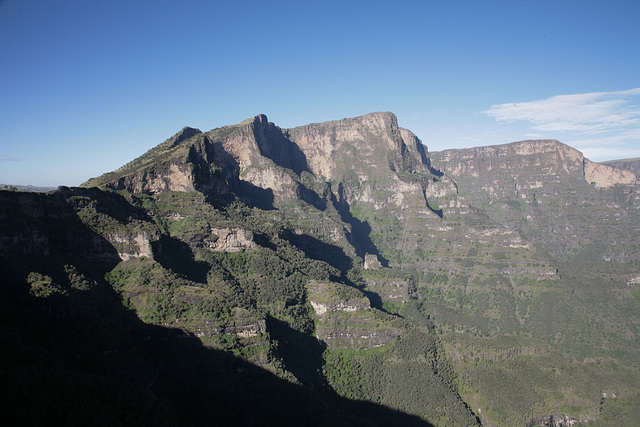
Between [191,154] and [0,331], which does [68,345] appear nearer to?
[0,331]

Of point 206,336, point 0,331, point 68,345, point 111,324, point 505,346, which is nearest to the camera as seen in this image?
point 0,331

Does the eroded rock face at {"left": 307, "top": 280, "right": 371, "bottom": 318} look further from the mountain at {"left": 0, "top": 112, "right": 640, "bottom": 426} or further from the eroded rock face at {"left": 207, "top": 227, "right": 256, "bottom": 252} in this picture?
the eroded rock face at {"left": 207, "top": 227, "right": 256, "bottom": 252}

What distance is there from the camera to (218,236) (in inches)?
3270

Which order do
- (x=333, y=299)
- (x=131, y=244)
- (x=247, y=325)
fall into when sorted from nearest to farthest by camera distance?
(x=247, y=325)
(x=131, y=244)
(x=333, y=299)

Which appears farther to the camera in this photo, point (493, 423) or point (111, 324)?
point (493, 423)

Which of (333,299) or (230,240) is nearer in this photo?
(333,299)

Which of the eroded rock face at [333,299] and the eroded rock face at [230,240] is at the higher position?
the eroded rock face at [230,240]

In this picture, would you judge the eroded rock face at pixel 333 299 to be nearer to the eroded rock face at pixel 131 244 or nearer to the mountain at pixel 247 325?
the mountain at pixel 247 325

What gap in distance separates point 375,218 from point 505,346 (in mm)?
113423

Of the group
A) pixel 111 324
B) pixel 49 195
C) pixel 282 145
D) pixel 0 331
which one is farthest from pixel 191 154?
pixel 282 145

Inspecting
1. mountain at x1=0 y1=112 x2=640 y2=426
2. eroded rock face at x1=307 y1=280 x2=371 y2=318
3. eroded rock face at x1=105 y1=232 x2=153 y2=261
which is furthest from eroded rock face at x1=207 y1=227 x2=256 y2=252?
eroded rock face at x1=307 y1=280 x2=371 y2=318

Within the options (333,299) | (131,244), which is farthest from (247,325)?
(131,244)

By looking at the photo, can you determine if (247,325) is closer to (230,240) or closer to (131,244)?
(131,244)

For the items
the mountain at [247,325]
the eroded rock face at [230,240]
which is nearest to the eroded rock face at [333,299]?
the mountain at [247,325]
